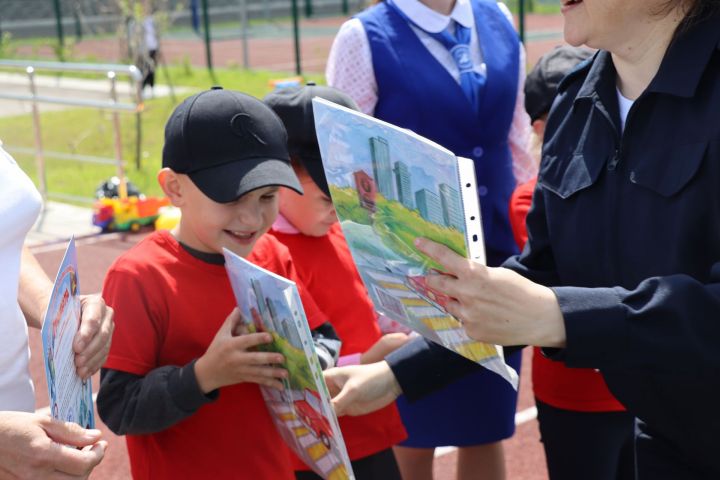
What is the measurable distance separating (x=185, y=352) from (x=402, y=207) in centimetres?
85

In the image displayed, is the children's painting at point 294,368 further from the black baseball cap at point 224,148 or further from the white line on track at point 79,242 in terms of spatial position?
the white line on track at point 79,242

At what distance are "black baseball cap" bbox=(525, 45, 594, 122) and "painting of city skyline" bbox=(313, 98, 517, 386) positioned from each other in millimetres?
1454

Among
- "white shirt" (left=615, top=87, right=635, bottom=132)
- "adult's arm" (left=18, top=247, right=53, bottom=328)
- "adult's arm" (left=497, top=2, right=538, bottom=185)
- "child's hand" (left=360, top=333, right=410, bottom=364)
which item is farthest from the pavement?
"white shirt" (left=615, top=87, right=635, bottom=132)

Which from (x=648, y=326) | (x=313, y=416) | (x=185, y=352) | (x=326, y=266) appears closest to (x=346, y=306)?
(x=326, y=266)

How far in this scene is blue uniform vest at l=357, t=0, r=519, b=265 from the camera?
3.45 meters

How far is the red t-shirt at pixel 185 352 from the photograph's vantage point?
8.10ft

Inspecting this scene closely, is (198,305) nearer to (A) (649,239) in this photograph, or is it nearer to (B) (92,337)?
(B) (92,337)

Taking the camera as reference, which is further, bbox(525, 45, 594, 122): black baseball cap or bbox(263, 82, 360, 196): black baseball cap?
bbox(525, 45, 594, 122): black baseball cap

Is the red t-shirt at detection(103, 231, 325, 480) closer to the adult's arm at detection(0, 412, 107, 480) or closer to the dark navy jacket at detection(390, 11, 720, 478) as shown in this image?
the adult's arm at detection(0, 412, 107, 480)


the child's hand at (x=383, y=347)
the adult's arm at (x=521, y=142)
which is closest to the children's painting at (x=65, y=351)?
the child's hand at (x=383, y=347)

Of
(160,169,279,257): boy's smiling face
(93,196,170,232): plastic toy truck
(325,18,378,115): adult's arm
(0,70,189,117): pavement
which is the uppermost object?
(325,18,378,115): adult's arm

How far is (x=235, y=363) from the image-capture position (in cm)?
235

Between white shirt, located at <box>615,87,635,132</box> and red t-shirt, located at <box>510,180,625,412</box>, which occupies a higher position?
white shirt, located at <box>615,87,635,132</box>

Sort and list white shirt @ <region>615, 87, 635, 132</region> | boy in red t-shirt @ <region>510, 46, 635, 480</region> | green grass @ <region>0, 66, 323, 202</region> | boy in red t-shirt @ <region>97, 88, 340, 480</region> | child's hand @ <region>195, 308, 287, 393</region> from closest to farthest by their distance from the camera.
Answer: white shirt @ <region>615, 87, 635, 132</region>
child's hand @ <region>195, 308, 287, 393</region>
boy in red t-shirt @ <region>97, 88, 340, 480</region>
boy in red t-shirt @ <region>510, 46, 635, 480</region>
green grass @ <region>0, 66, 323, 202</region>
